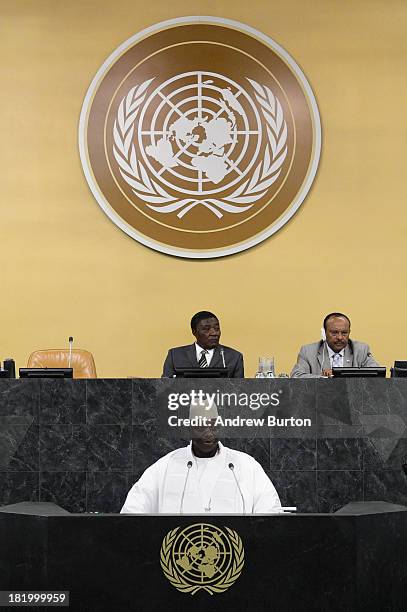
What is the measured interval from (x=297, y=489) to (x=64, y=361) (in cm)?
216

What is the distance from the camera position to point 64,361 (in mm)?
6641

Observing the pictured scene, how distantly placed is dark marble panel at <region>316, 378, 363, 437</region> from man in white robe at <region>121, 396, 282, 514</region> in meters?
0.41

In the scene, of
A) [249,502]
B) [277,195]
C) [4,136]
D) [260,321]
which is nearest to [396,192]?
[277,195]

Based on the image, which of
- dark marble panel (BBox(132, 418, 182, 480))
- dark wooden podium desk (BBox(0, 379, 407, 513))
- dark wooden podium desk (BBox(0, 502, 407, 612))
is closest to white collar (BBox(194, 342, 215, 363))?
dark wooden podium desk (BBox(0, 379, 407, 513))

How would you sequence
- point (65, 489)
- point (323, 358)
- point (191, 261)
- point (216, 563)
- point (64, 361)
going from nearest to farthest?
point (216, 563)
point (65, 489)
point (323, 358)
point (64, 361)
point (191, 261)

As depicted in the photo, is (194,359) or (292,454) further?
(194,359)

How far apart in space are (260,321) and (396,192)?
1354mm

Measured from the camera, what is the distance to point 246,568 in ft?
15.0

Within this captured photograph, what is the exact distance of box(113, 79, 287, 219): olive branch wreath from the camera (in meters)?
7.48

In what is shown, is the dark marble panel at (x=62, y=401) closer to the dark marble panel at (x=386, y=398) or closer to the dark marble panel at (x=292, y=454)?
the dark marble panel at (x=292, y=454)

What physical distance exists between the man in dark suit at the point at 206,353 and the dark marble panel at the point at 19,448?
1.66 m

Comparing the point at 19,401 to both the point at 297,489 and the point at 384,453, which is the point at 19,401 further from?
the point at 384,453

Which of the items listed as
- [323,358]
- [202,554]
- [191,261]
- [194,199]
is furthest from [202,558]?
[194,199]

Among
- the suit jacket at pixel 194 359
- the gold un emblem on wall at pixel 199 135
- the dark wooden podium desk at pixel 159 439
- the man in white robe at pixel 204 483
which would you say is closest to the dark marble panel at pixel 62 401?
the dark wooden podium desk at pixel 159 439
